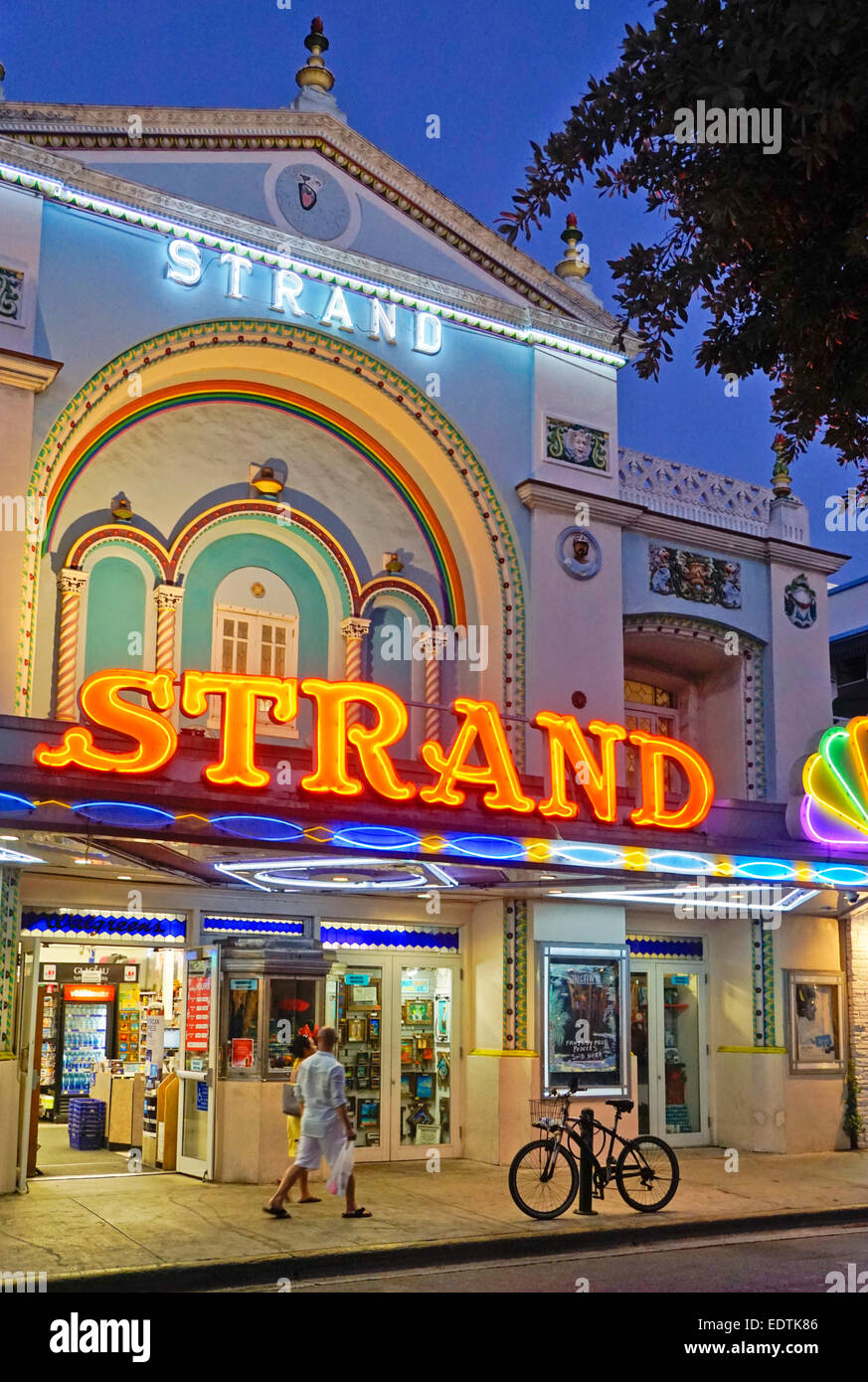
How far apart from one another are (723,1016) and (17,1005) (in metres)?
9.92

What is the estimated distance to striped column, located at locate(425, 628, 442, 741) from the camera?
1717 cm

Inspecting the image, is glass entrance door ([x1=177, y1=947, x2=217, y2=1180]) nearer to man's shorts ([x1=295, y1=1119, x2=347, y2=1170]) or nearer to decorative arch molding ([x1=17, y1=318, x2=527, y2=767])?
man's shorts ([x1=295, y1=1119, x2=347, y2=1170])

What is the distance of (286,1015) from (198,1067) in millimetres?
1140

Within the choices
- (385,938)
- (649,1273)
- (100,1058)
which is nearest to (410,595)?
(385,938)

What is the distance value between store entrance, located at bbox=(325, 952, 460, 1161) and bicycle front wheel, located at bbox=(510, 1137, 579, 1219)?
12.5 ft

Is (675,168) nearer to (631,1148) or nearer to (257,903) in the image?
(631,1148)

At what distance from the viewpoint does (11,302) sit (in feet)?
47.2

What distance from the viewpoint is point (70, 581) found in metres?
15.0

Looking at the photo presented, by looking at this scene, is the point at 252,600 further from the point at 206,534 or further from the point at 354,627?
the point at 354,627

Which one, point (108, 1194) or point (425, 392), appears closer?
point (108, 1194)

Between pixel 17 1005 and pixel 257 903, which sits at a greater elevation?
pixel 257 903

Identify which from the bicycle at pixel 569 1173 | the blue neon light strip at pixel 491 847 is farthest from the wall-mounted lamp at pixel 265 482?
the bicycle at pixel 569 1173
